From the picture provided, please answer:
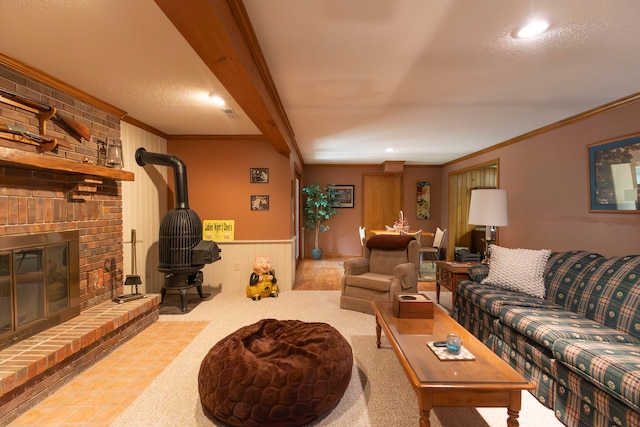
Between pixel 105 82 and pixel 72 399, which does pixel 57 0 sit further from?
pixel 72 399

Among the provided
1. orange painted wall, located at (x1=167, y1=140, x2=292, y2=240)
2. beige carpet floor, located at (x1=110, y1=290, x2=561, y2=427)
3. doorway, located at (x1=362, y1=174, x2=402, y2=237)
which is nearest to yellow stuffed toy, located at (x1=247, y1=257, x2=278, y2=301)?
orange painted wall, located at (x1=167, y1=140, x2=292, y2=240)

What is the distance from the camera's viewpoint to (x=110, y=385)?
6.88 ft

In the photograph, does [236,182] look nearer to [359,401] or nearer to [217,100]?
[217,100]

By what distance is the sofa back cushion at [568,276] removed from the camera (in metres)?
2.41

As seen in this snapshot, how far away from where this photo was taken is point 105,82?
251 cm

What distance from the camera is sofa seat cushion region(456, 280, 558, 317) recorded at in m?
2.43

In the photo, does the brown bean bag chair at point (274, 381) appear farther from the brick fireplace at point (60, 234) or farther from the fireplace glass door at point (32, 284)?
the fireplace glass door at point (32, 284)

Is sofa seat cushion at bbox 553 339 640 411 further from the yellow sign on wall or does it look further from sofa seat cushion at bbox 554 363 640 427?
the yellow sign on wall

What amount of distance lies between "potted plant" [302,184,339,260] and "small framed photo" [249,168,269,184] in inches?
101

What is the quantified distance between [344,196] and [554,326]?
5.63 meters

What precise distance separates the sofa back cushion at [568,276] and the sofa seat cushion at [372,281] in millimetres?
1499

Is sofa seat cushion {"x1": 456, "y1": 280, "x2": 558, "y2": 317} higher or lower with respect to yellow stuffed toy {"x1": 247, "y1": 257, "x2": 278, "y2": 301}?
Answer: higher

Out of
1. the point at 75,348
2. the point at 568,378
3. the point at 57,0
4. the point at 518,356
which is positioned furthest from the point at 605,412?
the point at 57,0

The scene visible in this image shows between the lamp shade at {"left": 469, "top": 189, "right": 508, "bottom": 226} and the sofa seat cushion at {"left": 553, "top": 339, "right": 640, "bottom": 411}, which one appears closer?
the sofa seat cushion at {"left": 553, "top": 339, "right": 640, "bottom": 411}
